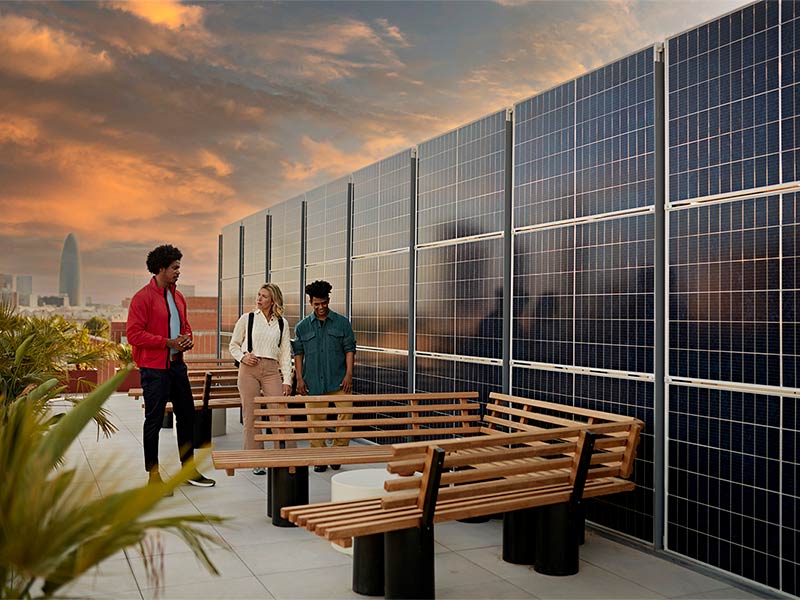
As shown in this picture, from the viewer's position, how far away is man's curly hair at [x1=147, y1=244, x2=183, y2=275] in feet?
24.7

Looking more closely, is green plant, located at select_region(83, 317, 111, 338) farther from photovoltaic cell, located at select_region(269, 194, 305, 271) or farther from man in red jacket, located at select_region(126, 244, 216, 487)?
man in red jacket, located at select_region(126, 244, 216, 487)

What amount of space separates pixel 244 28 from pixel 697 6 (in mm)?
12991

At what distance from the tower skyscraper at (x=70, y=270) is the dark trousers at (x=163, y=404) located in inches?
1588

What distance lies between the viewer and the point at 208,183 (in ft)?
107

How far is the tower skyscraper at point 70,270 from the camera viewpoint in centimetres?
4875

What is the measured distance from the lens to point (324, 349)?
27.9 feet

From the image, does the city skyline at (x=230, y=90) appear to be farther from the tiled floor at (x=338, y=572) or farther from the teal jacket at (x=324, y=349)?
the tiled floor at (x=338, y=572)

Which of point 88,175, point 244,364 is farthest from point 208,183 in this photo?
point 244,364

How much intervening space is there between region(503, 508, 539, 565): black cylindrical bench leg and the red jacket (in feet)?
12.0

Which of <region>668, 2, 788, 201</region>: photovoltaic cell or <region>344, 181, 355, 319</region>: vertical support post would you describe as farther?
<region>344, 181, 355, 319</region>: vertical support post

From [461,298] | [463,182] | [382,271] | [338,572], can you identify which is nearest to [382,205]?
[382,271]

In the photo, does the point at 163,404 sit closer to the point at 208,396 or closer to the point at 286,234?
the point at 208,396

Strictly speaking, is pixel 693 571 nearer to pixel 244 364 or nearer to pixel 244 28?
pixel 244 364

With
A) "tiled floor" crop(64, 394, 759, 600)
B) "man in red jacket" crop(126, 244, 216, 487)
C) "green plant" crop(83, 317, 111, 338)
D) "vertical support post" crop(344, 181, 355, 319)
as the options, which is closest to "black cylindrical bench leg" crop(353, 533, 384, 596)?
"tiled floor" crop(64, 394, 759, 600)
